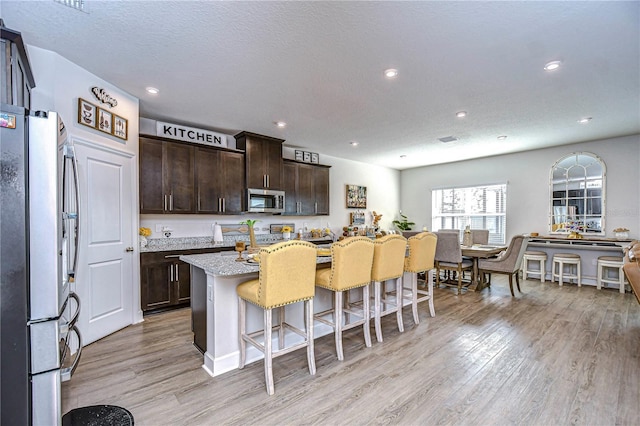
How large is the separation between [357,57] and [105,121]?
105 inches

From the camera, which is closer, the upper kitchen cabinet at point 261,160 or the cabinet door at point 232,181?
the cabinet door at point 232,181

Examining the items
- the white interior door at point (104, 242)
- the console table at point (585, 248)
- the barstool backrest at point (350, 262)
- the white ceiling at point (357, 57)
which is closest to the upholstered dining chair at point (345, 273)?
the barstool backrest at point (350, 262)

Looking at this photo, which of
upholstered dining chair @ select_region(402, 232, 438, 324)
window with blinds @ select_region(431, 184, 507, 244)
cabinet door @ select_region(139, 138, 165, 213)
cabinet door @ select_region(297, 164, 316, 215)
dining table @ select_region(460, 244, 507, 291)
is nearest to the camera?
upholstered dining chair @ select_region(402, 232, 438, 324)

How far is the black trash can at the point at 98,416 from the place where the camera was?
1.74 m

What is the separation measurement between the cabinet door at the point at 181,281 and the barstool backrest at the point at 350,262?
234cm

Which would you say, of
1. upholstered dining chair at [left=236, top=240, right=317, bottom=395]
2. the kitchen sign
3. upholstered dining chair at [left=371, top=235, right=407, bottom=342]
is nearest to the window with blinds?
upholstered dining chair at [left=371, top=235, right=407, bottom=342]

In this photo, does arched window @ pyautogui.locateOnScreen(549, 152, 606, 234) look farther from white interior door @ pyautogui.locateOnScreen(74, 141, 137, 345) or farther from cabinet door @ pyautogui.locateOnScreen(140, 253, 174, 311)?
white interior door @ pyautogui.locateOnScreen(74, 141, 137, 345)

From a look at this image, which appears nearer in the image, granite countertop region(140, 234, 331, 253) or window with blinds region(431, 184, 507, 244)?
granite countertop region(140, 234, 331, 253)

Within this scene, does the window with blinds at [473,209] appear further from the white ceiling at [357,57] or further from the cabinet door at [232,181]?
the cabinet door at [232,181]

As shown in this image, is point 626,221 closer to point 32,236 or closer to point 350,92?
point 350,92

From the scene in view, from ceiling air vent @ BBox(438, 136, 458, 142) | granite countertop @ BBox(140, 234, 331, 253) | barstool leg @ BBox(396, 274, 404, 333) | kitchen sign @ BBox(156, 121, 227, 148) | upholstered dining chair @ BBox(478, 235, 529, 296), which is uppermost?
ceiling air vent @ BBox(438, 136, 458, 142)

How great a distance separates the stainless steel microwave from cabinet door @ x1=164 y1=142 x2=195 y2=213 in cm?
91

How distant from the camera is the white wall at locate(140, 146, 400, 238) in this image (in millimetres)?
4445

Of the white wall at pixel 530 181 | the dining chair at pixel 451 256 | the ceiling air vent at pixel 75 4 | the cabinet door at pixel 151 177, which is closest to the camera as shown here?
the ceiling air vent at pixel 75 4
